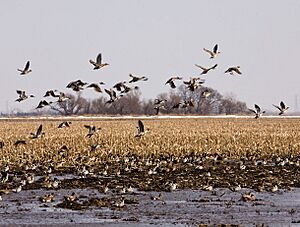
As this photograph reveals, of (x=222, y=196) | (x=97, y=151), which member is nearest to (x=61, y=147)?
(x=97, y=151)

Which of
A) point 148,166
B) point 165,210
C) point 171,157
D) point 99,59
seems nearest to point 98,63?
point 99,59

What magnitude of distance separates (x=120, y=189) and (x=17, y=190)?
2978 millimetres

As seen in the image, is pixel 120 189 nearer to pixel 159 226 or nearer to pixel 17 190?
pixel 17 190

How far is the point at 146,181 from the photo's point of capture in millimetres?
22578

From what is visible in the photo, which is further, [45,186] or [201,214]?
[45,186]

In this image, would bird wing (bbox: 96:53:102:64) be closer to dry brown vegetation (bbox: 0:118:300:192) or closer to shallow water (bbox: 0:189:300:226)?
shallow water (bbox: 0:189:300:226)

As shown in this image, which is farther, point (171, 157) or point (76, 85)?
point (171, 157)

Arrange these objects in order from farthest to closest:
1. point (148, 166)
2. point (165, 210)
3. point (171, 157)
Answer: point (171, 157) → point (148, 166) → point (165, 210)

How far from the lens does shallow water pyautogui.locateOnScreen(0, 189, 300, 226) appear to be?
50.4 ft

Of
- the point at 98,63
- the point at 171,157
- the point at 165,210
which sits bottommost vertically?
the point at 165,210

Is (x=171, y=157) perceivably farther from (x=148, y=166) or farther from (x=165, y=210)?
(x=165, y=210)

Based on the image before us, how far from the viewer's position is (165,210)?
16.9m

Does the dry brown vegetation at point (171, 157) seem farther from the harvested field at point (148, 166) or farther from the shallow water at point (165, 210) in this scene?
the shallow water at point (165, 210)

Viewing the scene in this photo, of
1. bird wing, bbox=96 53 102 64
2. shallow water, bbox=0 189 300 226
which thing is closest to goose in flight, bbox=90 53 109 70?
bird wing, bbox=96 53 102 64
